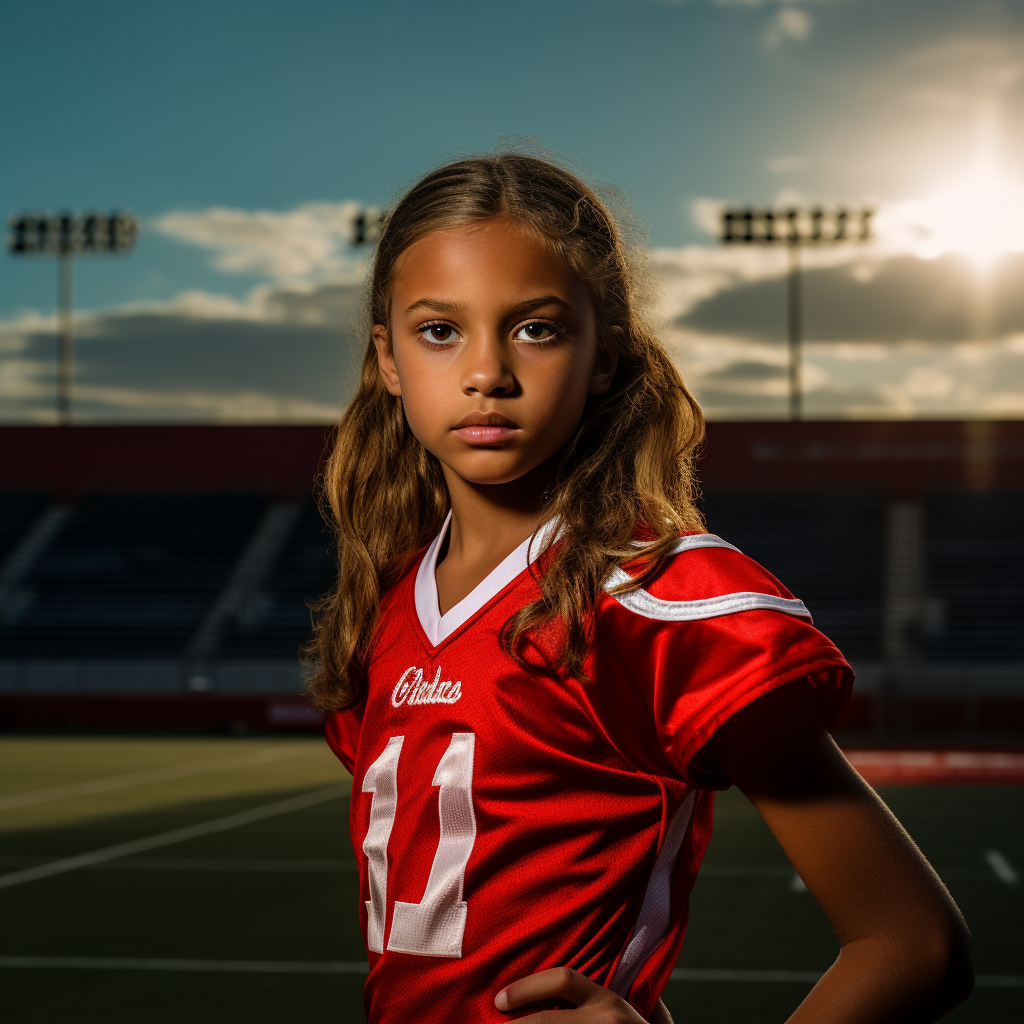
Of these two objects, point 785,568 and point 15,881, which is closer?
point 15,881

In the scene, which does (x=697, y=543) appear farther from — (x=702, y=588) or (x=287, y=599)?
(x=287, y=599)

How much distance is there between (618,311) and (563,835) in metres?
0.54

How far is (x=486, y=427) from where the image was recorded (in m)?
1.28

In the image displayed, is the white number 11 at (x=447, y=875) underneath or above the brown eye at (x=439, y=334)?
underneath

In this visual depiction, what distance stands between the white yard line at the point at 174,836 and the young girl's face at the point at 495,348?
24.5ft

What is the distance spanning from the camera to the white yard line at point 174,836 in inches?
322

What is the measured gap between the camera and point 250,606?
23.8 meters

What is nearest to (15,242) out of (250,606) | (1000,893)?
(250,606)

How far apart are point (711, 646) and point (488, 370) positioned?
1.12ft

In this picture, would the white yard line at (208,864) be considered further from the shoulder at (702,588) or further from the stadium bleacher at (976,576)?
the stadium bleacher at (976,576)

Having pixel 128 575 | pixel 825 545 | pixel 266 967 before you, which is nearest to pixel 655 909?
pixel 266 967

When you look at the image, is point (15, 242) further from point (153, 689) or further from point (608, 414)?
point (608, 414)

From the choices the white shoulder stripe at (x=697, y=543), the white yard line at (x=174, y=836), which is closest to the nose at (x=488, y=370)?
the white shoulder stripe at (x=697, y=543)

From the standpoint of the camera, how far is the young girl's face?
1265 millimetres
